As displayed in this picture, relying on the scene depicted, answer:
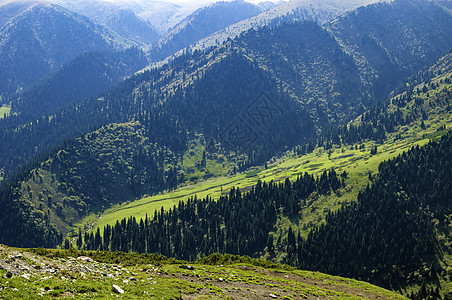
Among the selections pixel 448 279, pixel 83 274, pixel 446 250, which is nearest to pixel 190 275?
pixel 83 274

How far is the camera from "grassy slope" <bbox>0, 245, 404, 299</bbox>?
39969mm

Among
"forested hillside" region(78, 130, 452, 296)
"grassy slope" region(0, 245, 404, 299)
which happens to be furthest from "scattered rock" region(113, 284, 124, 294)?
"forested hillside" region(78, 130, 452, 296)

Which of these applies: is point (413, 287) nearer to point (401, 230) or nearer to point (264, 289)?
point (401, 230)

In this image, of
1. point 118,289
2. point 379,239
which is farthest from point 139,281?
point 379,239

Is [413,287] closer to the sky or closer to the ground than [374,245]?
closer to the ground

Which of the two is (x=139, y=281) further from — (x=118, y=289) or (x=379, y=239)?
(x=379, y=239)

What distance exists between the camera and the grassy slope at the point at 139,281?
39969mm

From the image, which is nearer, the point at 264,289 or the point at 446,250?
the point at 264,289

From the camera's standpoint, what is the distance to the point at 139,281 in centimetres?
5316

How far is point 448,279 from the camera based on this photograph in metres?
132

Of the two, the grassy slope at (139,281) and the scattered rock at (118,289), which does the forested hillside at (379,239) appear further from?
the scattered rock at (118,289)

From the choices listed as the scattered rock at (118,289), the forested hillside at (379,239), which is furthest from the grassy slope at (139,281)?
the forested hillside at (379,239)

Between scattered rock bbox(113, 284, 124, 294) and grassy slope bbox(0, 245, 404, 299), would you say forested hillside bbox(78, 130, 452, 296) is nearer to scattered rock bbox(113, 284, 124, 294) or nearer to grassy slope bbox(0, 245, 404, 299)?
grassy slope bbox(0, 245, 404, 299)

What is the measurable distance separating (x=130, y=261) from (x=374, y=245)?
128 m
